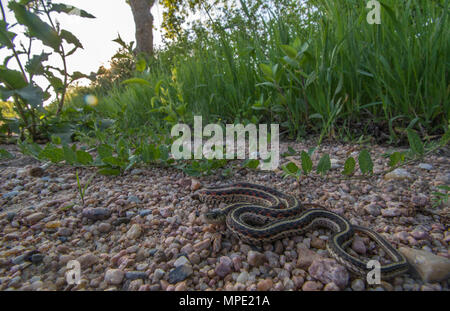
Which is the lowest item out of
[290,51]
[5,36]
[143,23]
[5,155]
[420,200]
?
[420,200]

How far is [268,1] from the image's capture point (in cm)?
570

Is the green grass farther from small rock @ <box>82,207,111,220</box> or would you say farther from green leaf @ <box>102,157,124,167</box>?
small rock @ <box>82,207,111,220</box>

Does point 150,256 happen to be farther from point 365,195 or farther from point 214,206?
point 365,195

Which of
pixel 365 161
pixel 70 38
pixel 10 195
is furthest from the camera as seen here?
pixel 70 38

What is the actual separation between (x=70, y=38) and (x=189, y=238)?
4769 mm

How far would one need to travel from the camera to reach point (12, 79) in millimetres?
4000

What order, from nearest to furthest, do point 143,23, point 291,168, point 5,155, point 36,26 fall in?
point 291,168, point 5,155, point 36,26, point 143,23

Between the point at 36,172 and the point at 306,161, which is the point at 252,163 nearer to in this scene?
the point at 306,161

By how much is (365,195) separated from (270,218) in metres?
0.96

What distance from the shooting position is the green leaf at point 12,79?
3903 millimetres

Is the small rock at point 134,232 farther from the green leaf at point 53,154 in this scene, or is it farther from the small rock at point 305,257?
the green leaf at point 53,154

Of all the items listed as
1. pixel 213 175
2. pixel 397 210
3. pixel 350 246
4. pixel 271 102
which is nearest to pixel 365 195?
pixel 397 210

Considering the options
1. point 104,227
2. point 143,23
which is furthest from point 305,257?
point 143,23

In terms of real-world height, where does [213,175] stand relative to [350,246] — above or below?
above
